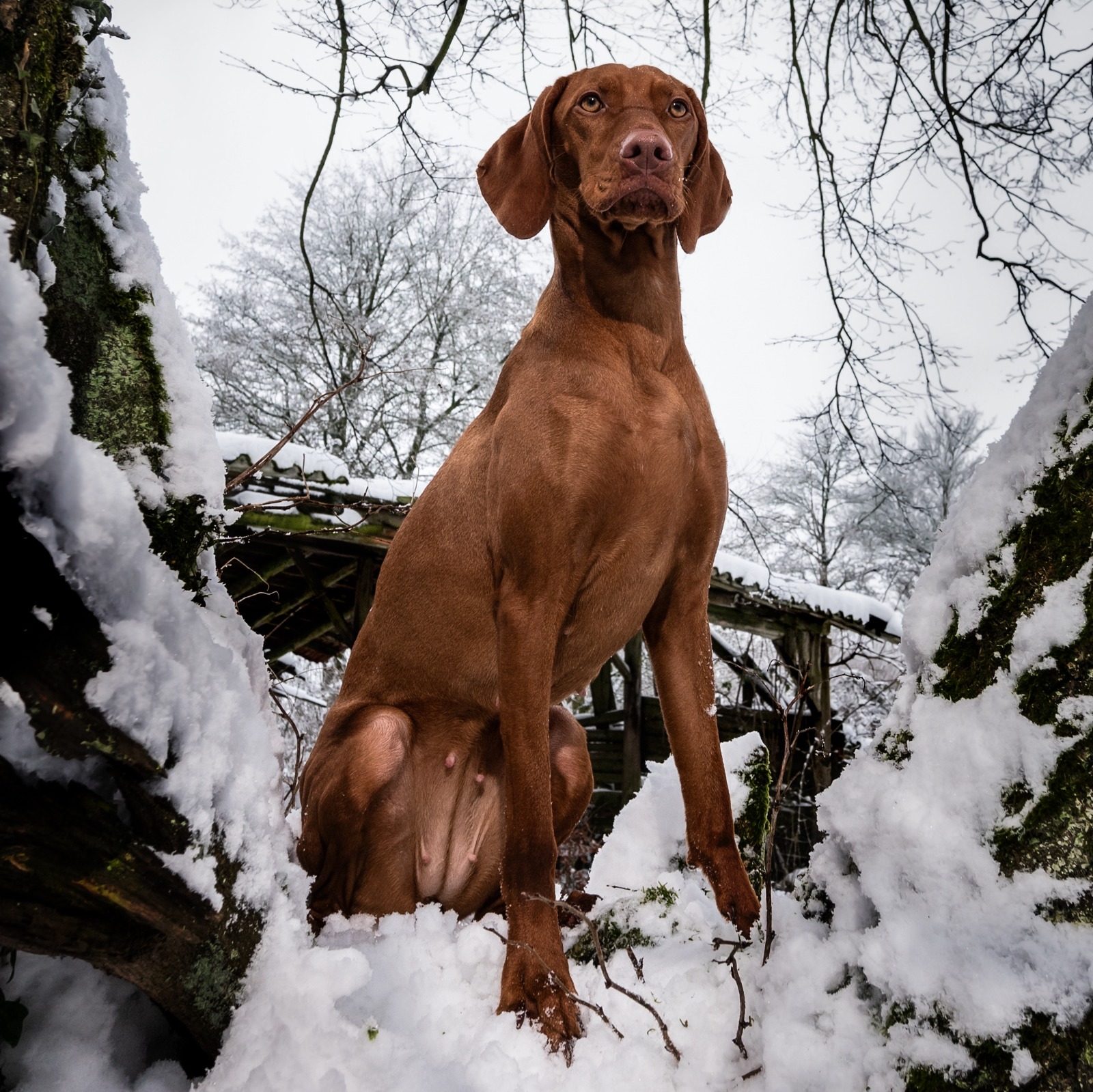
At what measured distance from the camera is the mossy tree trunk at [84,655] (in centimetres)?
76

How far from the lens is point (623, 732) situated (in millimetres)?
10219

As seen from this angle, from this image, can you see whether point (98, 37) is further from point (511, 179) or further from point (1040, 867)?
point (1040, 867)

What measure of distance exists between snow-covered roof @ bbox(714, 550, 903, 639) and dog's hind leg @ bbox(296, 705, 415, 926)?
5599mm

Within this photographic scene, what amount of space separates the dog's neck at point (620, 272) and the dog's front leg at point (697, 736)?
0.65 meters

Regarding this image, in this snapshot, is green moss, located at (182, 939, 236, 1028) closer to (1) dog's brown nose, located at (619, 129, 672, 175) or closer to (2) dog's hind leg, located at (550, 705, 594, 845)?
(2) dog's hind leg, located at (550, 705, 594, 845)

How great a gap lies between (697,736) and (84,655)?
1.39 metres

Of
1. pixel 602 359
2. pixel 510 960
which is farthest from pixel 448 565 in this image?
pixel 510 960

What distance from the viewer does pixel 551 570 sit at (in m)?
1.68

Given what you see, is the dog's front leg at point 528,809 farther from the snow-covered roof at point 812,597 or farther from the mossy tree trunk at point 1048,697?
the snow-covered roof at point 812,597

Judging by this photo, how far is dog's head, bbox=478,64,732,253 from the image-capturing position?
1752 mm

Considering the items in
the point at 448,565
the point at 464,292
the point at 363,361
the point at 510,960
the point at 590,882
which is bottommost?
the point at 510,960

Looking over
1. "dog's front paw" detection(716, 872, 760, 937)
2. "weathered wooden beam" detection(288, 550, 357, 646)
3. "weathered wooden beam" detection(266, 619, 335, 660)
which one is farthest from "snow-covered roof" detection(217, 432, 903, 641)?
"dog's front paw" detection(716, 872, 760, 937)

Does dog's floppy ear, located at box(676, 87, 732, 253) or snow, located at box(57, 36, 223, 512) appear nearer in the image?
snow, located at box(57, 36, 223, 512)

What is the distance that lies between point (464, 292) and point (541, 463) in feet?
51.3
